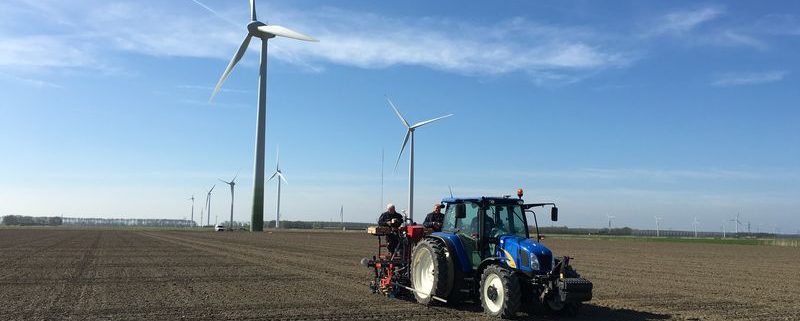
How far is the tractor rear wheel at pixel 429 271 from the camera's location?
1045cm

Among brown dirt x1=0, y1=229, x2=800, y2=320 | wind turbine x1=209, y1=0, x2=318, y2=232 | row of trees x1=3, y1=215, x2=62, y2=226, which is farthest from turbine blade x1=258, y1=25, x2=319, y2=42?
row of trees x1=3, y1=215, x2=62, y2=226

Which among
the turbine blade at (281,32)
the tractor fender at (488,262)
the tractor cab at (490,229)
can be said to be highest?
the turbine blade at (281,32)

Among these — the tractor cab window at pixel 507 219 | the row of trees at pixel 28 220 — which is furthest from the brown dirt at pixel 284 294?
the row of trees at pixel 28 220

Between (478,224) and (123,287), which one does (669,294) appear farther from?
(123,287)

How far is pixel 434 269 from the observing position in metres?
10.5

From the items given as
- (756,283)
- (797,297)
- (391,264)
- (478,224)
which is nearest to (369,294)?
(391,264)

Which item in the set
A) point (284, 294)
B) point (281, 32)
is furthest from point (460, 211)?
point (281, 32)

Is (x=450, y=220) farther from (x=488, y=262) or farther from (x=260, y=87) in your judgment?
(x=260, y=87)

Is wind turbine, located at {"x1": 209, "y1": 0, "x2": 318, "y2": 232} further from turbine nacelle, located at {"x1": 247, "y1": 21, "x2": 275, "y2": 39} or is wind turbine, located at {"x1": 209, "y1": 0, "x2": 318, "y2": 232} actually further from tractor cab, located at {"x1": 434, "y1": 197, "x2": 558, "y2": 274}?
tractor cab, located at {"x1": 434, "y1": 197, "x2": 558, "y2": 274}

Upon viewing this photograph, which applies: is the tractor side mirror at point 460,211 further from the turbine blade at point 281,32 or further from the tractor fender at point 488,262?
the turbine blade at point 281,32

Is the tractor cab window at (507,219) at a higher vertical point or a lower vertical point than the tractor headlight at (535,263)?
higher

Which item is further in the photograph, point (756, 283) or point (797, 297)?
point (756, 283)

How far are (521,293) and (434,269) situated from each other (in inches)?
60.5

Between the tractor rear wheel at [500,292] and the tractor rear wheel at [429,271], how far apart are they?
2.67 feet
